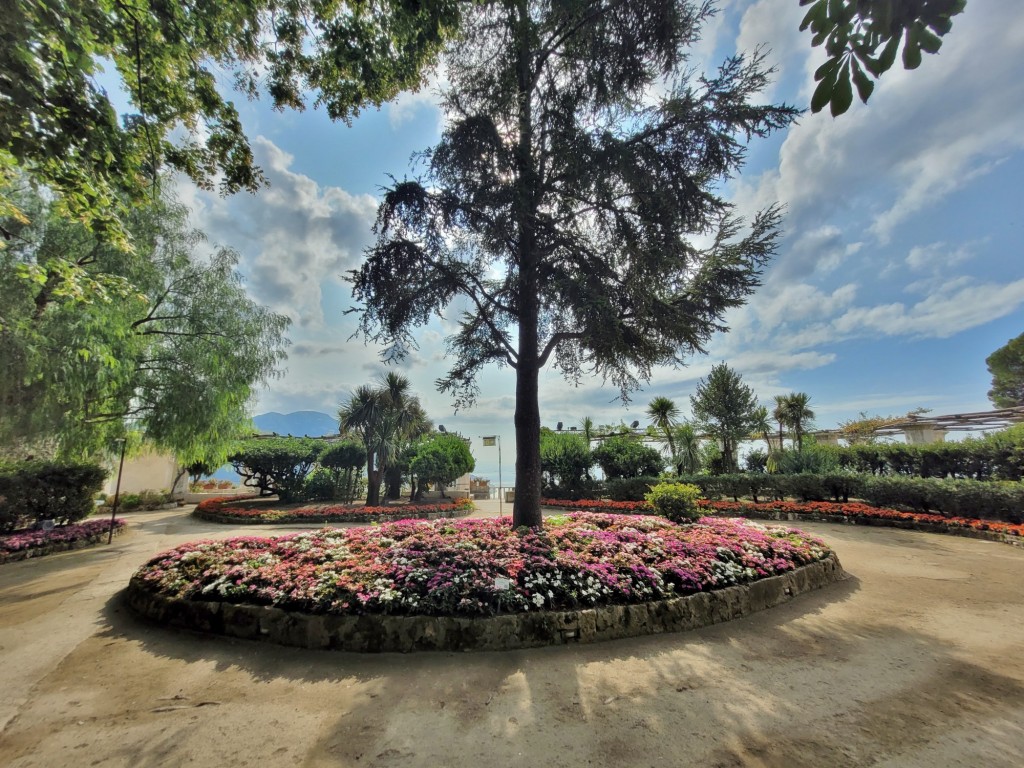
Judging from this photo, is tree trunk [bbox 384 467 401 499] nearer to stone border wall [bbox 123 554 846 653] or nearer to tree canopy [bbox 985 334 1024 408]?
stone border wall [bbox 123 554 846 653]

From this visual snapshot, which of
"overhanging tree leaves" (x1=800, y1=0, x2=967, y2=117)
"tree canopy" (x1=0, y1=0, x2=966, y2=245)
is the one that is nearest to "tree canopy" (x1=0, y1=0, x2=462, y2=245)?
"tree canopy" (x1=0, y1=0, x2=966, y2=245)

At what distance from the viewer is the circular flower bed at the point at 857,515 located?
884 centimetres

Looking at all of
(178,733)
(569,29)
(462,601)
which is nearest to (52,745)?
(178,733)

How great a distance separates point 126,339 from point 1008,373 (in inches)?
1817

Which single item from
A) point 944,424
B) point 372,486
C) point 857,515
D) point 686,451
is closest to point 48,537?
point 372,486

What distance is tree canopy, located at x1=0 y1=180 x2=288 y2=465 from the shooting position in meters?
7.46

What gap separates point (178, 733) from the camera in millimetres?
2617

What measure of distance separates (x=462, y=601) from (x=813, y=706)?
2.86 metres

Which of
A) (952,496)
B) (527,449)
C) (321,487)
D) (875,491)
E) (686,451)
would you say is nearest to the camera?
(527,449)

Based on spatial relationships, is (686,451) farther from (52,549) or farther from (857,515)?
(52,549)

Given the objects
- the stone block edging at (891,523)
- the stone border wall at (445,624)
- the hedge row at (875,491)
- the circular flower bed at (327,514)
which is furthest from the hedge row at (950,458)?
the circular flower bed at (327,514)

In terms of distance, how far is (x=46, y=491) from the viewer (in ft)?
34.6

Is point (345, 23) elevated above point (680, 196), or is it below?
above

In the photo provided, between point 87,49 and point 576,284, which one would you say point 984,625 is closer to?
point 576,284
